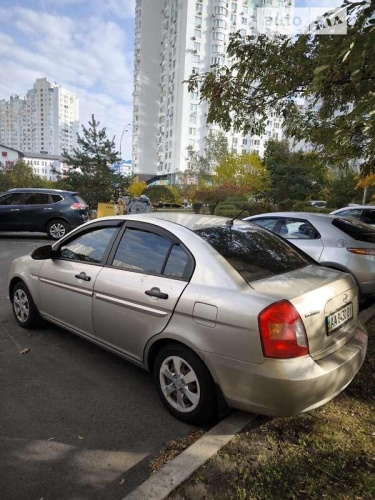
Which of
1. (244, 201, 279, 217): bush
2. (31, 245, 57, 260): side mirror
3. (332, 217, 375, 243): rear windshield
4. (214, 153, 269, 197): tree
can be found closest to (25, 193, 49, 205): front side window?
(31, 245, 57, 260): side mirror

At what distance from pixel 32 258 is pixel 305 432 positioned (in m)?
3.34

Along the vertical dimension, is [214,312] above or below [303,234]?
below

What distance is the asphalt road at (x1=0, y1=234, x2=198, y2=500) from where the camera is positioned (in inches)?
87.4

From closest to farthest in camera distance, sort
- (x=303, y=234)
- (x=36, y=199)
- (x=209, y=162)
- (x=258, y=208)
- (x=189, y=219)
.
A: 1. (x=189, y=219)
2. (x=303, y=234)
3. (x=36, y=199)
4. (x=258, y=208)
5. (x=209, y=162)

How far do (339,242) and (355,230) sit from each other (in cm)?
36

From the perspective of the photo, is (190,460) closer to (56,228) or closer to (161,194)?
(56,228)

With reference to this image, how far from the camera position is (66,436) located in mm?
2611

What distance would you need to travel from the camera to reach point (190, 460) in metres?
2.28

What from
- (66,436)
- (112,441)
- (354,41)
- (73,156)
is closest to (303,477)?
(112,441)

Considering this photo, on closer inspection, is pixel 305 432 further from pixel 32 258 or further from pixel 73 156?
pixel 73 156

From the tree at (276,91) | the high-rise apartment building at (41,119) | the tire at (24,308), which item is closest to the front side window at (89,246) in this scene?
the tire at (24,308)

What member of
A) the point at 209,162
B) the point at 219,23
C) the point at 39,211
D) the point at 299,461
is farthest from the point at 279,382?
the point at 219,23

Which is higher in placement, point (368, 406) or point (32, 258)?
point (32, 258)

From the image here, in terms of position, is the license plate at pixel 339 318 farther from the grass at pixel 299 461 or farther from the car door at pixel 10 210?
the car door at pixel 10 210
